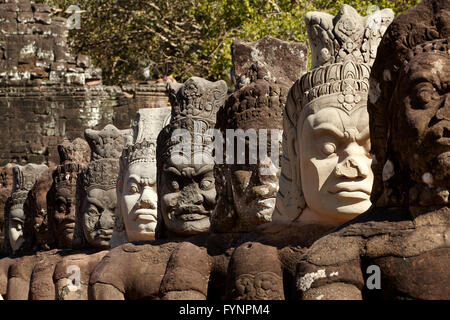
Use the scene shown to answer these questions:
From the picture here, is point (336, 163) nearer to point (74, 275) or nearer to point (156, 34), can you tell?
point (74, 275)

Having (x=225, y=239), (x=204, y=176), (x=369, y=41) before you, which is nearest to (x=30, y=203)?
(x=204, y=176)

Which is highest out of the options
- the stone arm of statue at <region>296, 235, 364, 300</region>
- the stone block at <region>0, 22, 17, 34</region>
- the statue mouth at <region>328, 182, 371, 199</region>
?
the stone block at <region>0, 22, 17, 34</region>

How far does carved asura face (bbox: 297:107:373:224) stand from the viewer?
659cm

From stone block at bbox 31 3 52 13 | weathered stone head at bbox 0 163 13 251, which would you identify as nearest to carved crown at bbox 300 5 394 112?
weathered stone head at bbox 0 163 13 251

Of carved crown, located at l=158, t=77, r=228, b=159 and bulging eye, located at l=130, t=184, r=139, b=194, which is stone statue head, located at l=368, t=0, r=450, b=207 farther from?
bulging eye, located at l=130, t=184, r=139, b=194

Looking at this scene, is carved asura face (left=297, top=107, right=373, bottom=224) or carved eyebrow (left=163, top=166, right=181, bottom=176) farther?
carved eyebrow (left=163, top=166, right=181, bottom=176)

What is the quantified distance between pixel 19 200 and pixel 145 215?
186 inches

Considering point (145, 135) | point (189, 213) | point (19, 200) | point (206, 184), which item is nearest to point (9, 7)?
point (19, 200)

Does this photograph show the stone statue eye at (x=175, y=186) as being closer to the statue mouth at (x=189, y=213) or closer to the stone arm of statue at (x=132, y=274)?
the statue mouth at (x=189, y=213)

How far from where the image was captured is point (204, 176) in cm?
874

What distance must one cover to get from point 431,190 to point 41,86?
16.1 meters

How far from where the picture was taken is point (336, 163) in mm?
6648

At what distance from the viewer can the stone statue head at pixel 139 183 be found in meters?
9.56
